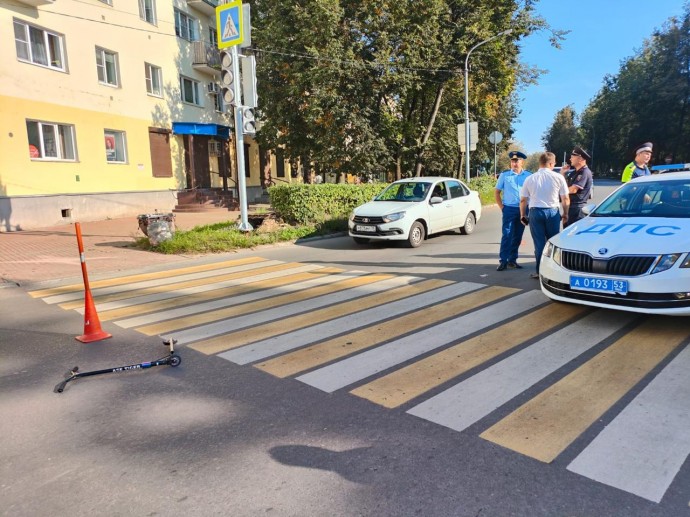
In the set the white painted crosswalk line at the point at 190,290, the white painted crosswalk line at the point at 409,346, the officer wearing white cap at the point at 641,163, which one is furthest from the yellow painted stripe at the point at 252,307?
the officer wearing white cap at the point at 641,163

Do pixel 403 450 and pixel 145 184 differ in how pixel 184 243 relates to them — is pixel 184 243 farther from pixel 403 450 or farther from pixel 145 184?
pixel 145 184

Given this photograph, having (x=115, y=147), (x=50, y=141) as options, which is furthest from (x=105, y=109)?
(x=50, y=141)

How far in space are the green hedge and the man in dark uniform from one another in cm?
818

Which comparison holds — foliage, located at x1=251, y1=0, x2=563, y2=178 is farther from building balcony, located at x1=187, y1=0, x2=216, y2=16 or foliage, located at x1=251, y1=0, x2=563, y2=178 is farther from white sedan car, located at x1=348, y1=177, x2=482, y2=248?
white sedan car, located at x1=348, y1=177, x2=482, y2=248

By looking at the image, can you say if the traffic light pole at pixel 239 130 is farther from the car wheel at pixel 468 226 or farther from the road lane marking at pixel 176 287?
the car wheel at pixel 468 226

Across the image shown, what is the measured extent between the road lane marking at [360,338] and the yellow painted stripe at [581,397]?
170cm

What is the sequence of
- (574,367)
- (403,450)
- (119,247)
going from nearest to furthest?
(403,450), (574,367), (119,247)

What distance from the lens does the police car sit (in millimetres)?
4469

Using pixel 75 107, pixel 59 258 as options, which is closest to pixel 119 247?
pixel 59 258

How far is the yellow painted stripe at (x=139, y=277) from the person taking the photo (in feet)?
25.8

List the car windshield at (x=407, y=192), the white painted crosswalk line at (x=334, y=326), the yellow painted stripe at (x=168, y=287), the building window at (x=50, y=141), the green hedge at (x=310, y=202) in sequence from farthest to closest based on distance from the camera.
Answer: the building window at (x=50, y=141), the green hedge at (x=310, y=202), the car windshield at (x=407, y=192), the yellow painted stripe at (x=168, y=287), the white painted crosswalk line at (x=334, y=326)

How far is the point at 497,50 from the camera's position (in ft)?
76.8

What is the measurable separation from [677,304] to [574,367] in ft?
4.37

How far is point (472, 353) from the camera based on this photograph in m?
4.40
